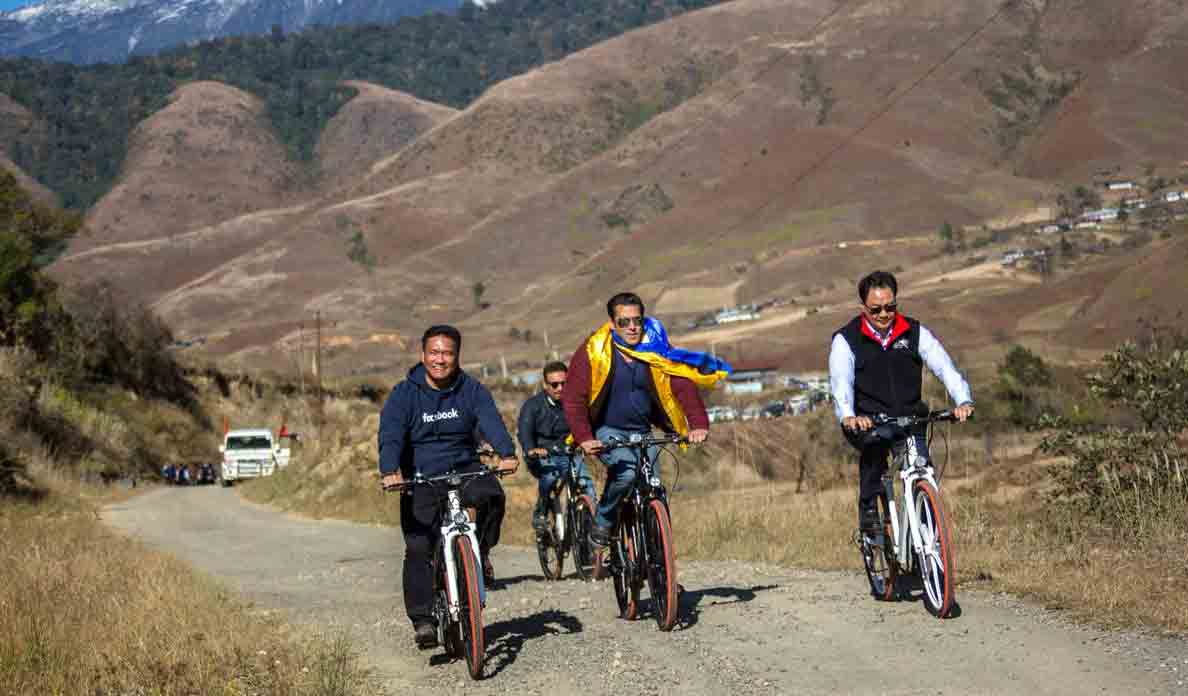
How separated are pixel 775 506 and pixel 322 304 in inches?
6568

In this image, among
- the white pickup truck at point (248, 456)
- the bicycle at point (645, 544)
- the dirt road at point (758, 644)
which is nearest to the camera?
the dirt road at point (758, 644)

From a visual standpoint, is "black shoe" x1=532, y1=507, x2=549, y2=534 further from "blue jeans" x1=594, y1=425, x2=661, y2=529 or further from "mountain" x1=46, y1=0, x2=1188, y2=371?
"mountain" x1=46, y1=0, x2=1188, y2=371

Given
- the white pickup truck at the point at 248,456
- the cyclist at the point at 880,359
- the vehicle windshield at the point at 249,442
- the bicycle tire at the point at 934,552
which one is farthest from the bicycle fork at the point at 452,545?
the vehicle windshield at the point at 249,442

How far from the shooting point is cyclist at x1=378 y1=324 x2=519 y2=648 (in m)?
8.46

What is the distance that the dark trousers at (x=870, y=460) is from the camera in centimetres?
912

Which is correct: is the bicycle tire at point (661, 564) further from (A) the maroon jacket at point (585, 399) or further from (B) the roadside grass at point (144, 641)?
(B) the roadside grass at point (144, 641)

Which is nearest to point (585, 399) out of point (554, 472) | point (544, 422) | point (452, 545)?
point (452, 545)

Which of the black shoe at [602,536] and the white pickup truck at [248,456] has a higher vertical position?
the white pickup truck at [248,456]

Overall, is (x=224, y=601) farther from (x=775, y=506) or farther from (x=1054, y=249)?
(x=1054, y=249)

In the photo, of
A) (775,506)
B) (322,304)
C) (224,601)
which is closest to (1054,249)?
(322,304)

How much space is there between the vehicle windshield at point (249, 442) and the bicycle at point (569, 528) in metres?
31.2

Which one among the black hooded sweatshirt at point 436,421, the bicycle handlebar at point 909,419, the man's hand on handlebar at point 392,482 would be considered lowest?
the man's hand on handlebar at point 392,482

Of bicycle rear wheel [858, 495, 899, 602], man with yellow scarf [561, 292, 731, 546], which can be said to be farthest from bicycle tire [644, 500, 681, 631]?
bicycle rear wheel [858, 495, 899, 602]

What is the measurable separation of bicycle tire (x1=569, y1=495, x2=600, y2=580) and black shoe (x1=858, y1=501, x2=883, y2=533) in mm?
3080
